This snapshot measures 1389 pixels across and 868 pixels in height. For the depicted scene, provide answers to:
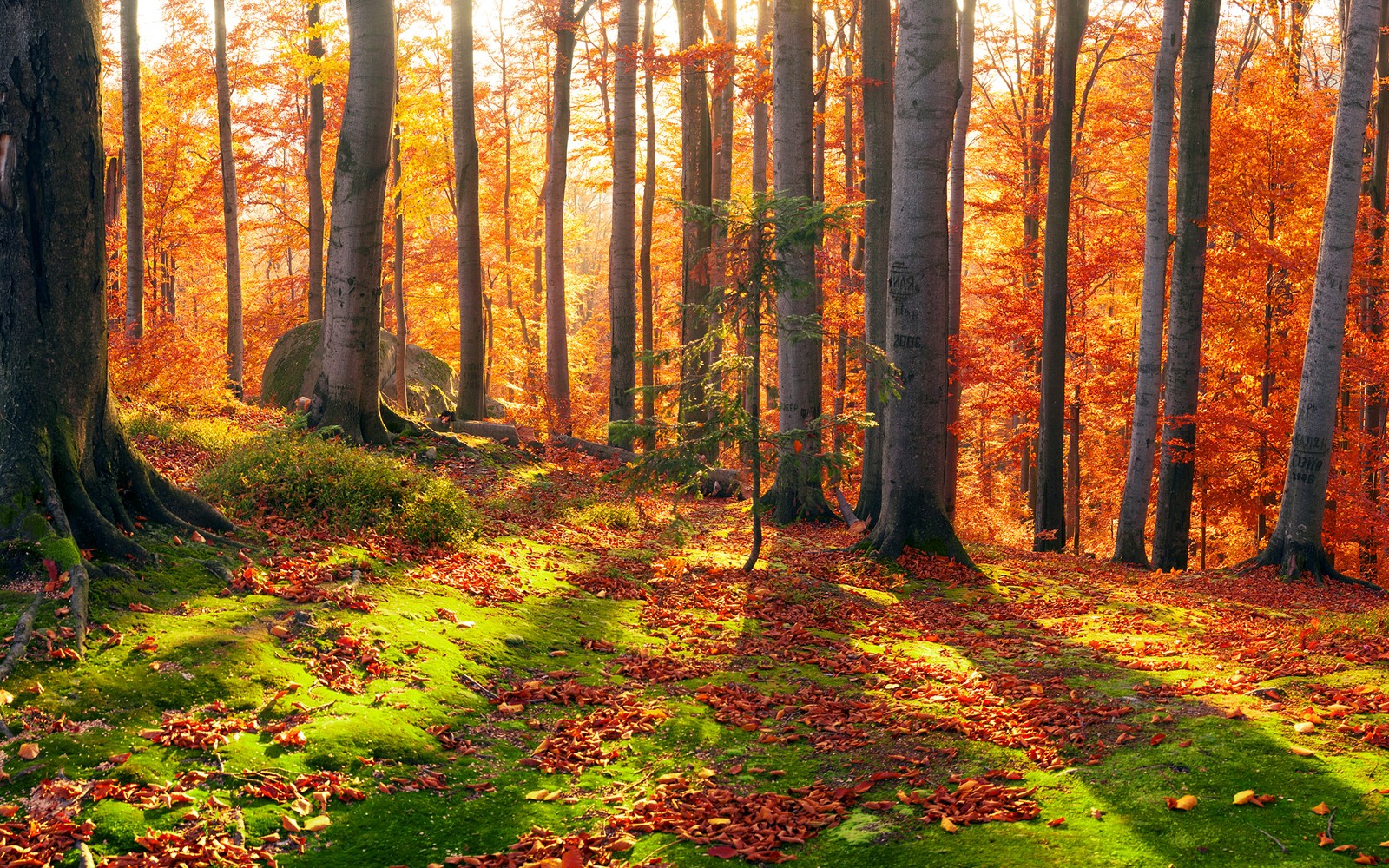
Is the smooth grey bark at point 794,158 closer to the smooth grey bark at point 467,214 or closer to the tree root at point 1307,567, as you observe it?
the smooth grey bark at point 467,214

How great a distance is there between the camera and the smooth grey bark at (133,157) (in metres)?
13.9

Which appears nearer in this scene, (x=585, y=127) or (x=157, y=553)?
(x=157, y=553)

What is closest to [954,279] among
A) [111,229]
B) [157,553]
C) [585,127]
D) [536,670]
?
[585,127]

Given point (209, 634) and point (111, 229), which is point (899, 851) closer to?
point (209, 634)

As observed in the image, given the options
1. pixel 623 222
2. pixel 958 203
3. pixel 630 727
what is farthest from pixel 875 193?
pixel 630 727

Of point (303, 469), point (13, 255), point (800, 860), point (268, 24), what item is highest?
point (268, 24)

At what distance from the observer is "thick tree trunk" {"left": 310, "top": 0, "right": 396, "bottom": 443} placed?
9805 mm

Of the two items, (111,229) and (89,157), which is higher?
(111,229)

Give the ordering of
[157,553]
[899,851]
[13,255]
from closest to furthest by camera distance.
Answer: [899,851], [13,255], [157,553]

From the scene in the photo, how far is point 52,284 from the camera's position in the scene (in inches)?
196

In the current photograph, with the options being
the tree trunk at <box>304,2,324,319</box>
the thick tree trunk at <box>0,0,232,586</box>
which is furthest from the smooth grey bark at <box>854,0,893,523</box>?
the tree trunk at <box>304,2,324,319</box>

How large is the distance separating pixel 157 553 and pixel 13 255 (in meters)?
1.85

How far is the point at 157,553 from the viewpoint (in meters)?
5.31

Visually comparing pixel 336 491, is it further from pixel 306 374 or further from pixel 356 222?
pixel 306 374
